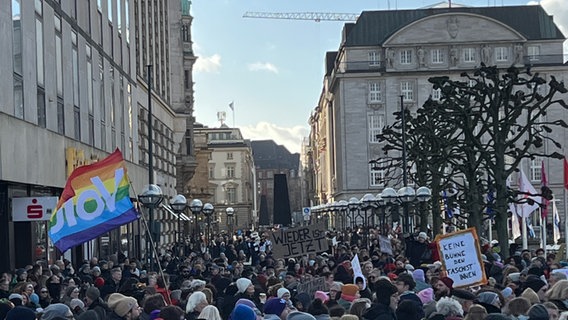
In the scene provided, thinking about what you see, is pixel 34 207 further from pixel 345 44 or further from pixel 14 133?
pixel 345 44

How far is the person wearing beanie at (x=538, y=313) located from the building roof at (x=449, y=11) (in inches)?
3207

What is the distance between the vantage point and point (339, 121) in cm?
9369

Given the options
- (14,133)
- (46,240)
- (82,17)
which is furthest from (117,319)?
(82,17)

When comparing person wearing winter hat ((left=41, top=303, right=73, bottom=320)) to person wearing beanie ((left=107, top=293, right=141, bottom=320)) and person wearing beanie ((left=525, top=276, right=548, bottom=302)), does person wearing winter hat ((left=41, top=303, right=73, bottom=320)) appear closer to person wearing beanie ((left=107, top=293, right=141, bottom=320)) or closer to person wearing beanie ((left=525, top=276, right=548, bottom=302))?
person wearing beanie ((left=107, top=293, right=141, bottom=320))

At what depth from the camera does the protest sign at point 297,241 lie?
2012 centimetres

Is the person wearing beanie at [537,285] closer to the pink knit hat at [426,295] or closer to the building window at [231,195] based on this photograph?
the pink knit hat at [426,295]

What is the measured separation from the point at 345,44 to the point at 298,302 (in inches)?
3103

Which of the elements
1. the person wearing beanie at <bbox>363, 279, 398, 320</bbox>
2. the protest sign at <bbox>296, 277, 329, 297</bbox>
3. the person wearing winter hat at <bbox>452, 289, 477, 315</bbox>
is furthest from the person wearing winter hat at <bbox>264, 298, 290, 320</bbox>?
the protest sign at <bbox>296, 277, 329, 297</bbox>

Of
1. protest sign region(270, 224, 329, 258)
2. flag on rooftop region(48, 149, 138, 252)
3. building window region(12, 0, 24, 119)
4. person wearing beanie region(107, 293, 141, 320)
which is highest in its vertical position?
building window region(12, 0, 24, 119)

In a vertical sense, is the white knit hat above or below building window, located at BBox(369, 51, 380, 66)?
below

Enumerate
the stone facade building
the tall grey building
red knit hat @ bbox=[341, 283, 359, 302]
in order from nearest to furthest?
1. red knit hat @ bbox=[341, 283, 359, 302]
2. the tall grey building
3. the stone facade building

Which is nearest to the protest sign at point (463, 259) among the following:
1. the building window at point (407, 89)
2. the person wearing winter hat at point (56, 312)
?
the person wearing winter hat at point (56, 312)

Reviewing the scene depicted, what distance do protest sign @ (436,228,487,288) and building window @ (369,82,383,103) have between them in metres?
74.7

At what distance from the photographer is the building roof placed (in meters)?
90.9
